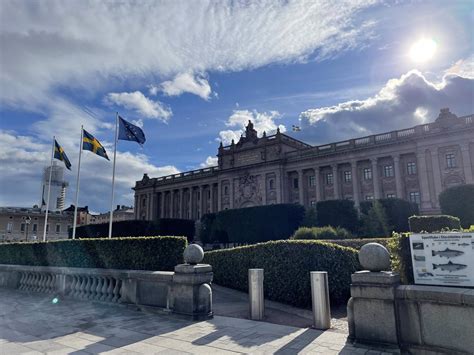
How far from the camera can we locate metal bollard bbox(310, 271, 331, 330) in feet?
27.5

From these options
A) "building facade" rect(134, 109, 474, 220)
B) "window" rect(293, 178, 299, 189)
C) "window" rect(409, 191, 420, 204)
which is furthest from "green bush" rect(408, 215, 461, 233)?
"window" rect(293, 178, 299, 189)

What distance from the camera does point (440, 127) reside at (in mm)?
48344

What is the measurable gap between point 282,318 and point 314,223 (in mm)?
31202

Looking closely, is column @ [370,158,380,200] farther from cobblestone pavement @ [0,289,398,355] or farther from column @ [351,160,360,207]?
cobblestone pavement @ [0,289,398,355]

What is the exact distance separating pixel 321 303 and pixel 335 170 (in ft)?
172

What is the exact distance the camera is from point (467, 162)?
1793 inches

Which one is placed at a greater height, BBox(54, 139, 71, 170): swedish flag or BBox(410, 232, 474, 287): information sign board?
BBox(54, 139, 71, 170): swedish flag

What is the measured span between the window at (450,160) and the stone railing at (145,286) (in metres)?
48.6

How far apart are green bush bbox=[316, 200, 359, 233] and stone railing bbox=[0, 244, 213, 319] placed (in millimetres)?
28534

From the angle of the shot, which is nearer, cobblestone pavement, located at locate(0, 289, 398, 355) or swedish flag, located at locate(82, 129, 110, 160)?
cobblestone pavement, located at locate(0, 289, 398, 355)

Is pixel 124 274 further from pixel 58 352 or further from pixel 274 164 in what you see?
pixel 274 164

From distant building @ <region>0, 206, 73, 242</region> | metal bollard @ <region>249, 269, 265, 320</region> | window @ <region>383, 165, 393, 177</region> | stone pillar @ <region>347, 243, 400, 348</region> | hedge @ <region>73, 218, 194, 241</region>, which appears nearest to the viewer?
stone pillar @ <region>347, 243, 400, 348</region>

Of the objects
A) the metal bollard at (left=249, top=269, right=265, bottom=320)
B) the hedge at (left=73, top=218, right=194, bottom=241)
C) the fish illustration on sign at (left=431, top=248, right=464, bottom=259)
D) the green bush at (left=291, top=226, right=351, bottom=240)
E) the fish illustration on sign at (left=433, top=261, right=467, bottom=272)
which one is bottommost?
the metal bollard at (left=249, top=269, right=265, bottom=320)

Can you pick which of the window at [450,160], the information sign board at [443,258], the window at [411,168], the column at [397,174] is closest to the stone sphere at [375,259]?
the information sign board at [443,258]
